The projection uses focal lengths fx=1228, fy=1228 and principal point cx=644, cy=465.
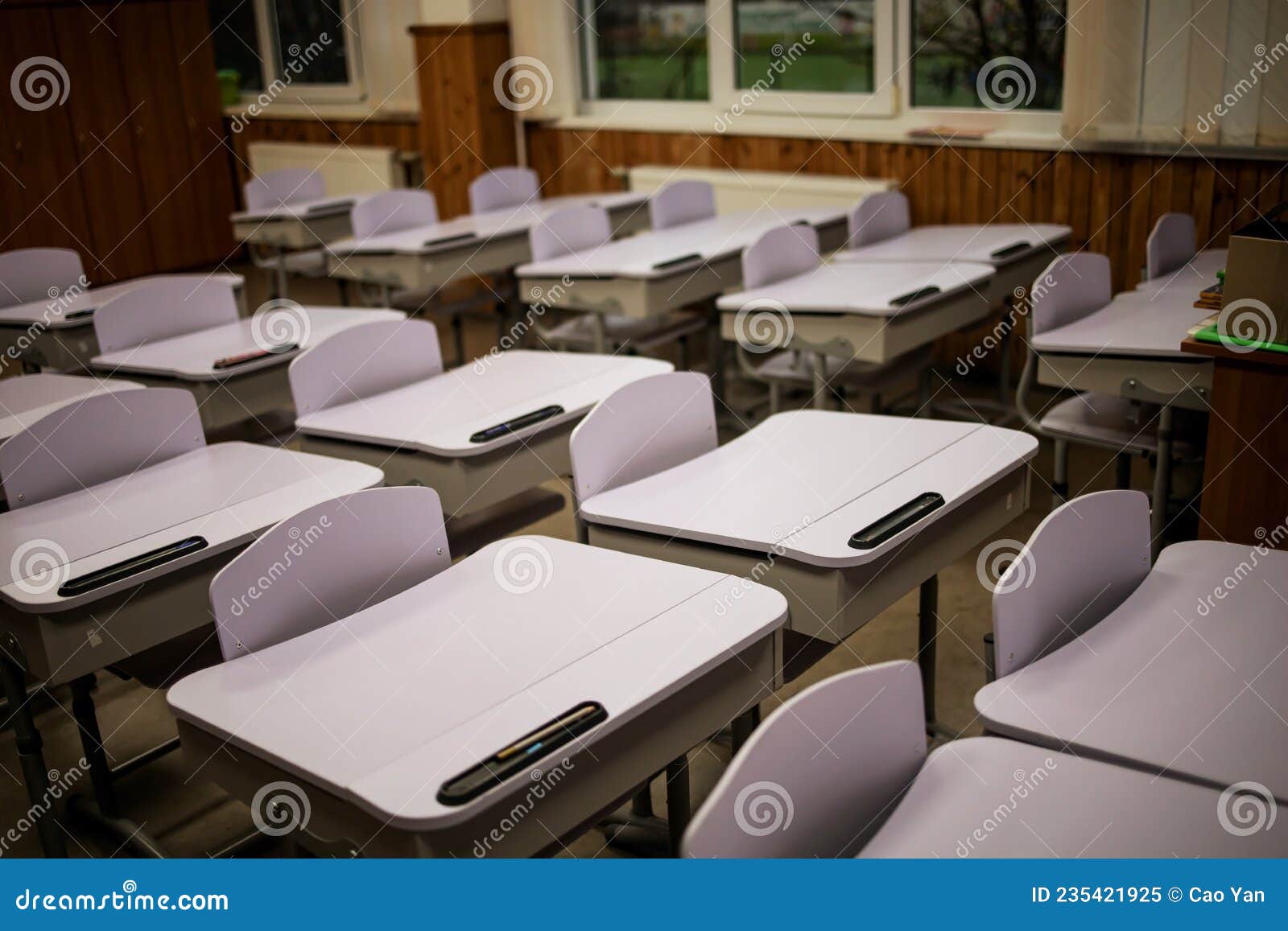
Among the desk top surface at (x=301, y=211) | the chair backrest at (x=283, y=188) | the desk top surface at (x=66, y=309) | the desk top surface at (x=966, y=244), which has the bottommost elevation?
the desk top surface at (x=66, y=309)

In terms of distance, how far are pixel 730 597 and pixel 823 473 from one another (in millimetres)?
577

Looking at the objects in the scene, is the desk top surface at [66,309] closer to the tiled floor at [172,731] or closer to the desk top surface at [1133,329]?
the tiled floor at [172,731]

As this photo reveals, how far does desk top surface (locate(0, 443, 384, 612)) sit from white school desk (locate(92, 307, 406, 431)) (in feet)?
1.91

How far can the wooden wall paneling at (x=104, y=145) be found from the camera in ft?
24.1

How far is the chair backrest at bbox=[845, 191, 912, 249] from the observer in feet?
14.8

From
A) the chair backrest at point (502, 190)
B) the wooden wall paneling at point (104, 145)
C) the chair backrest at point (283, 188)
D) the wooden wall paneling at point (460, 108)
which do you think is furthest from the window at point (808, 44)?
the wooden wall paneling at point (104, 145)

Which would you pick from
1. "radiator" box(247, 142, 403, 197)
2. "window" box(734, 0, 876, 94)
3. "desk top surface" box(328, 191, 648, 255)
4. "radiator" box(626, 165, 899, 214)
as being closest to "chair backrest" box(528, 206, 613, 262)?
"desk top surface" box(328, 191, 648, 255)

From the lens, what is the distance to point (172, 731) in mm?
2988

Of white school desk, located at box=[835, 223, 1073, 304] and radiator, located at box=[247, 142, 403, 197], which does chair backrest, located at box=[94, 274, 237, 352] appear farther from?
radiator, located at box=[247, 142, 403, 197]

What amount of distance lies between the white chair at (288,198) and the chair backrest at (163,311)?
1.77 metres

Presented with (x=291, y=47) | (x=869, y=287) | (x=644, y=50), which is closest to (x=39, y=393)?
(x=869, y=287)

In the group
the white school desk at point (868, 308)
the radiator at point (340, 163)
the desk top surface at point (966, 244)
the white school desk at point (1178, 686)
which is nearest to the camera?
the white school desk at point (1178, 686)

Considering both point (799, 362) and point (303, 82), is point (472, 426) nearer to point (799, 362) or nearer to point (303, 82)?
point (799, 362)

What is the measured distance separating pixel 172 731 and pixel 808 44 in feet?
13.7
